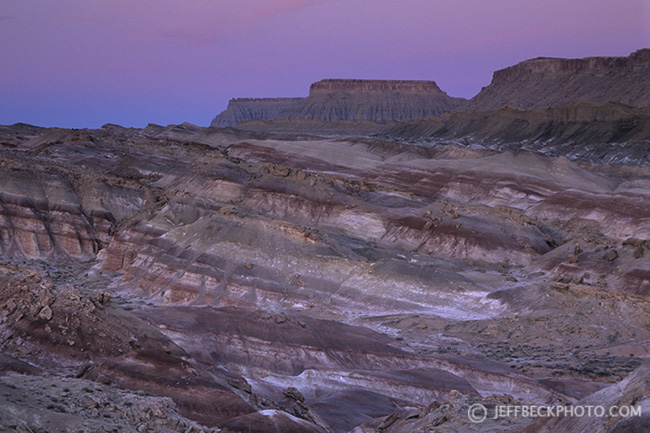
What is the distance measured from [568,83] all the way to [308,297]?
114869 mm

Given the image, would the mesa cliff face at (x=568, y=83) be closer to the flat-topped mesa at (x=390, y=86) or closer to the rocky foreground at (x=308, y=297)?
the flat-topped mesa at (x=390, y=86)

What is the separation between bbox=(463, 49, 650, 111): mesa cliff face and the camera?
382ft

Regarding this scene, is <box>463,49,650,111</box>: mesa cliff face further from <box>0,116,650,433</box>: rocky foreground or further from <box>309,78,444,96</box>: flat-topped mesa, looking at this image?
<box>0,116,650,433</box>: rocky foreground

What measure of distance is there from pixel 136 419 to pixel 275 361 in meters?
10.1

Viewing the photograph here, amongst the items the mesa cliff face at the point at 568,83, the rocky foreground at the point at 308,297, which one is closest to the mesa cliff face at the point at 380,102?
the mesa cliff face at the point at 568,83

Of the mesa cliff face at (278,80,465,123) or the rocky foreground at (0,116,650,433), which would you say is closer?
the rocky foreground at (0,116,650,433)

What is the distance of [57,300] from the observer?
16375 millimetres

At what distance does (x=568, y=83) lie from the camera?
436 ft

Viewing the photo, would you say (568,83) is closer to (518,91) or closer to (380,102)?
(518,91)

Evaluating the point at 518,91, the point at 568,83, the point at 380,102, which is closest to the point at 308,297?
the point at 568,83

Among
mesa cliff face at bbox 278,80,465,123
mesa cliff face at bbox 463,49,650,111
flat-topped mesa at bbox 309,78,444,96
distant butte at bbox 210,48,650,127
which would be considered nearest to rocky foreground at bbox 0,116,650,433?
mesa cliff face at bbox 463,49,650,111

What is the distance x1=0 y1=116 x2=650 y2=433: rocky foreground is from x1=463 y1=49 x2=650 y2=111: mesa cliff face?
197 ft

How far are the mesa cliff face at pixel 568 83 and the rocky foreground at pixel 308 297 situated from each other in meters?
60.1

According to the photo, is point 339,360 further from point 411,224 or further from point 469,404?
point 411,224
